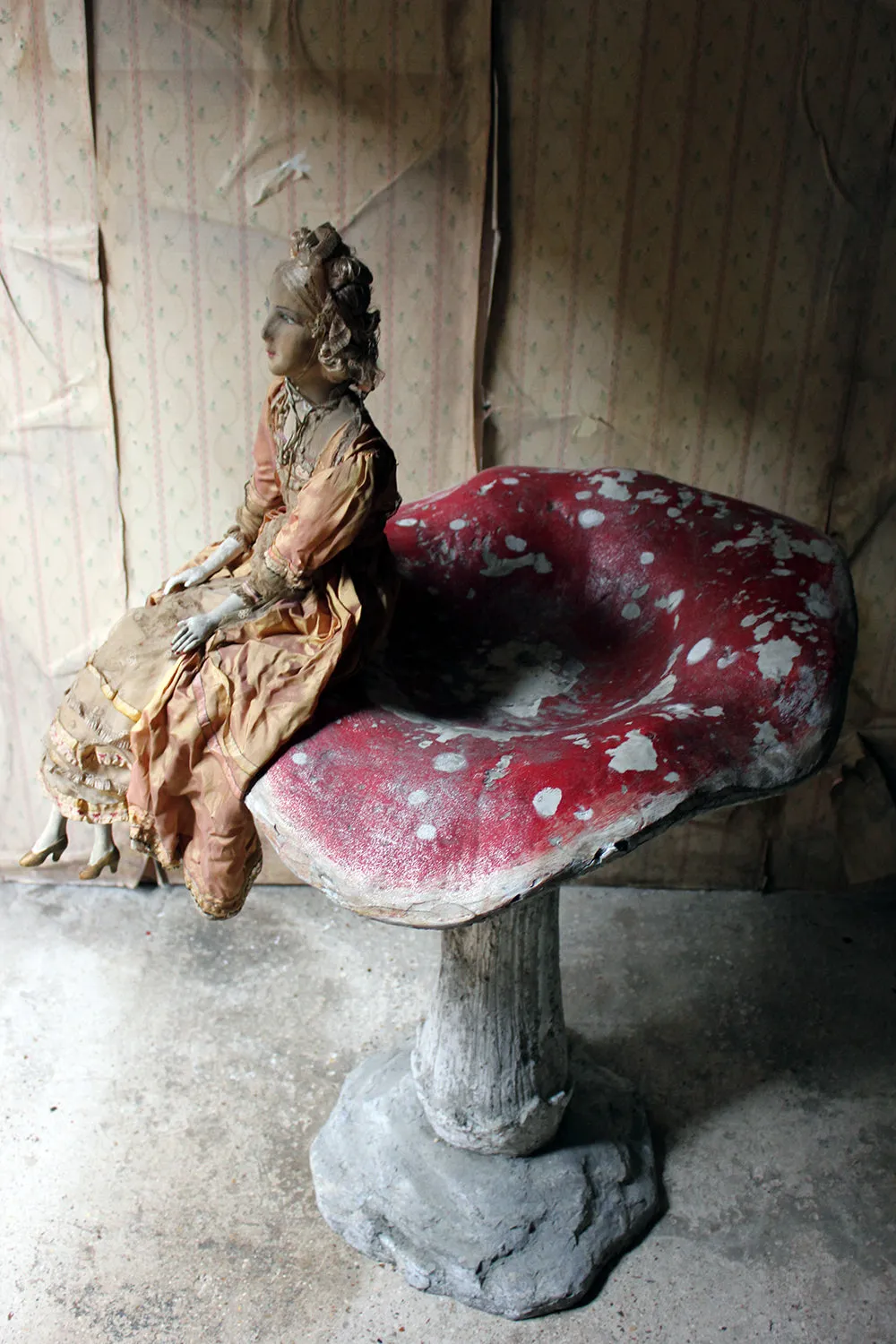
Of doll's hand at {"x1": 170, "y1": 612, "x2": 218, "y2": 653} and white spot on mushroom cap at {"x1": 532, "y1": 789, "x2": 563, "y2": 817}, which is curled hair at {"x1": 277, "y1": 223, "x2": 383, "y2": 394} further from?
white spot on mushroom cap at {"x1": 532, "y1": 789, "x2": 563, "y2": 817}

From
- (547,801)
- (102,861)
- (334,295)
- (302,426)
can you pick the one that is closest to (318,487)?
(302,426)

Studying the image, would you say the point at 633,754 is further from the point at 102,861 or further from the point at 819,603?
the point at 102,861

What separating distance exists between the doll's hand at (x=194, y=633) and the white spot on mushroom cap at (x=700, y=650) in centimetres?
67

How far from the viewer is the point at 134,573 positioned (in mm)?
2688

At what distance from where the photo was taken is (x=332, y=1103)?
2.35m

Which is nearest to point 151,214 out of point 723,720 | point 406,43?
point 406,43

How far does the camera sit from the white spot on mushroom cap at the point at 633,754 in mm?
1388

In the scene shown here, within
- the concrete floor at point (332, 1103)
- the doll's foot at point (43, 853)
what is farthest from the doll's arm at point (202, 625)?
the concrete floor at point (332, 1103)

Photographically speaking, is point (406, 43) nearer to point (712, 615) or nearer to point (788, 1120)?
point (712, 615)

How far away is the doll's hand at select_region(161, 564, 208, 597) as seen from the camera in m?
1.87

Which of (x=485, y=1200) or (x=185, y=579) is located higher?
(x=185, y=579)

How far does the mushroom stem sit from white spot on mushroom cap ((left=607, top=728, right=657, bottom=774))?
1.98 ft

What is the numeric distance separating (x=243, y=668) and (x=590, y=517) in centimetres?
72

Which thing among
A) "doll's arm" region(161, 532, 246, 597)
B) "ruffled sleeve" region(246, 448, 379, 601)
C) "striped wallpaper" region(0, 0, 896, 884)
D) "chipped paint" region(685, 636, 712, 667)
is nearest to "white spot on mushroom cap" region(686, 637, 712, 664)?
"chipped paint" region(685, 636, 712, 667)
